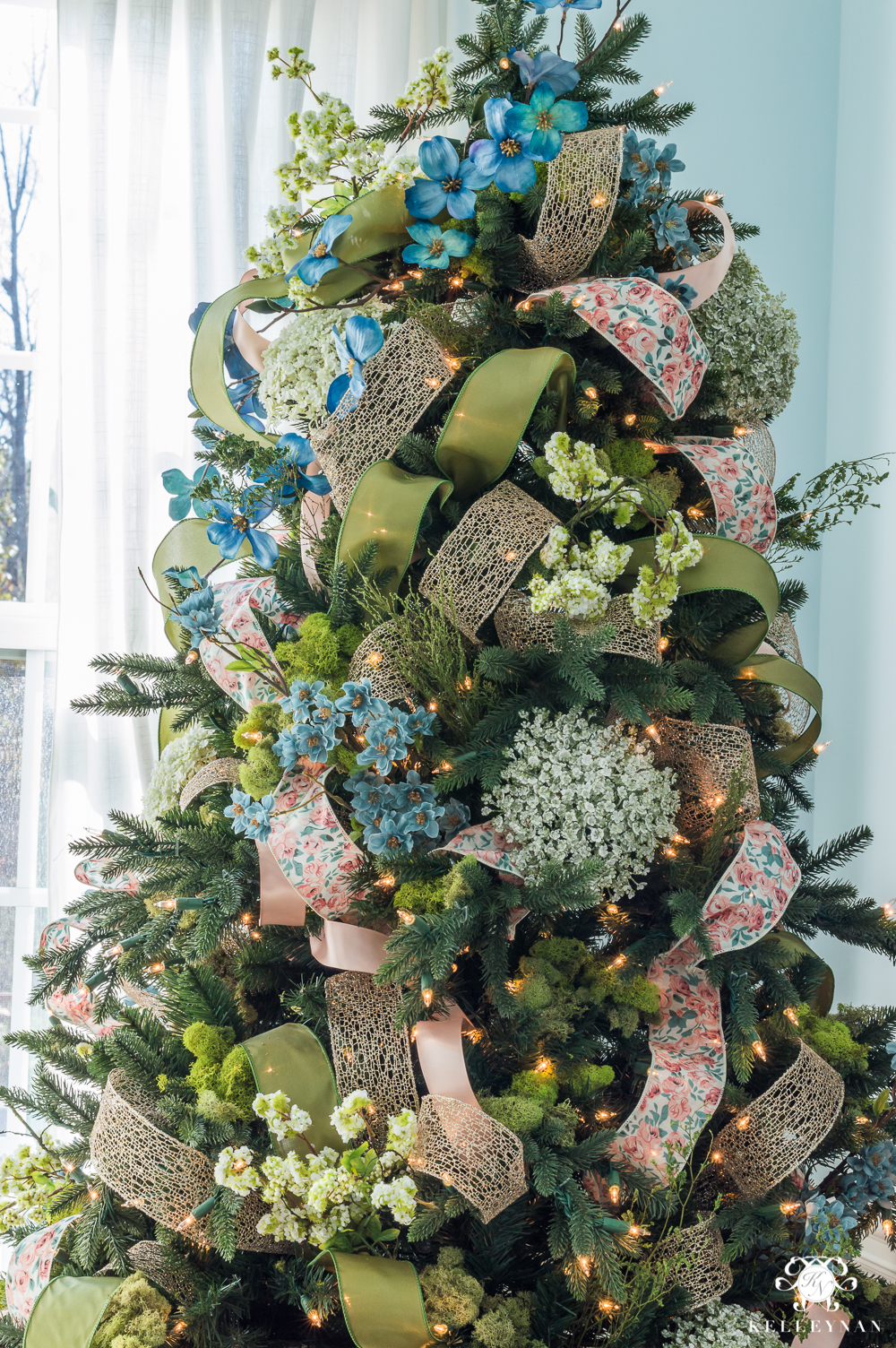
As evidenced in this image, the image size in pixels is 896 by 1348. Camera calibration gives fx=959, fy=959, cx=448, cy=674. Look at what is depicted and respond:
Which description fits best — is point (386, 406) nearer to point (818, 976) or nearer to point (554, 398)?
point (554, 398)

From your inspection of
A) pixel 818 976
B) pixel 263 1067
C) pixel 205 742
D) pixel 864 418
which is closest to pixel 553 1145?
pixel 263 1067

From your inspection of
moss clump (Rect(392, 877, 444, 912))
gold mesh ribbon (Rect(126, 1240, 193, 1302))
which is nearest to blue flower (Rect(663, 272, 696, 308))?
moss clump (Rect(392, 877, 444, 912))

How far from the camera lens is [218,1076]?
0.74m

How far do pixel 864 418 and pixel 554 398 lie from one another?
93 centimetres

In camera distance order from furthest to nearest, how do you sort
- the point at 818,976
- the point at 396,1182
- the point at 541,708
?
the point at 818,976
the point at 541,708
the point at 396,1182

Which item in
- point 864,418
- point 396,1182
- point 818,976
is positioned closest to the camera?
point 396,1182

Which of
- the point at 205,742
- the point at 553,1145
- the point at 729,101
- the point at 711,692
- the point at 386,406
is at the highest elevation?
the point at 729,101

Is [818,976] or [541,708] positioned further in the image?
[818,976]

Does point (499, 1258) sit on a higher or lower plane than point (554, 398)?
lower

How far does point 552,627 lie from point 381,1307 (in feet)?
1.61

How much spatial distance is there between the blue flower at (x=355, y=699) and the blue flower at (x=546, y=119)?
440 mm

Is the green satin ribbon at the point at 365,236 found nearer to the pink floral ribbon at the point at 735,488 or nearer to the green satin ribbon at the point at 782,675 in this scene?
the pink floral ribbon at the point at 735,488

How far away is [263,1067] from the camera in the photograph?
0.73m

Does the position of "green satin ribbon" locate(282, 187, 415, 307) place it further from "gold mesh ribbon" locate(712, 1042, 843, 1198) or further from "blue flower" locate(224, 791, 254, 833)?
"gold mesh ribbon" locate(712, 1042, 843, 1198)
